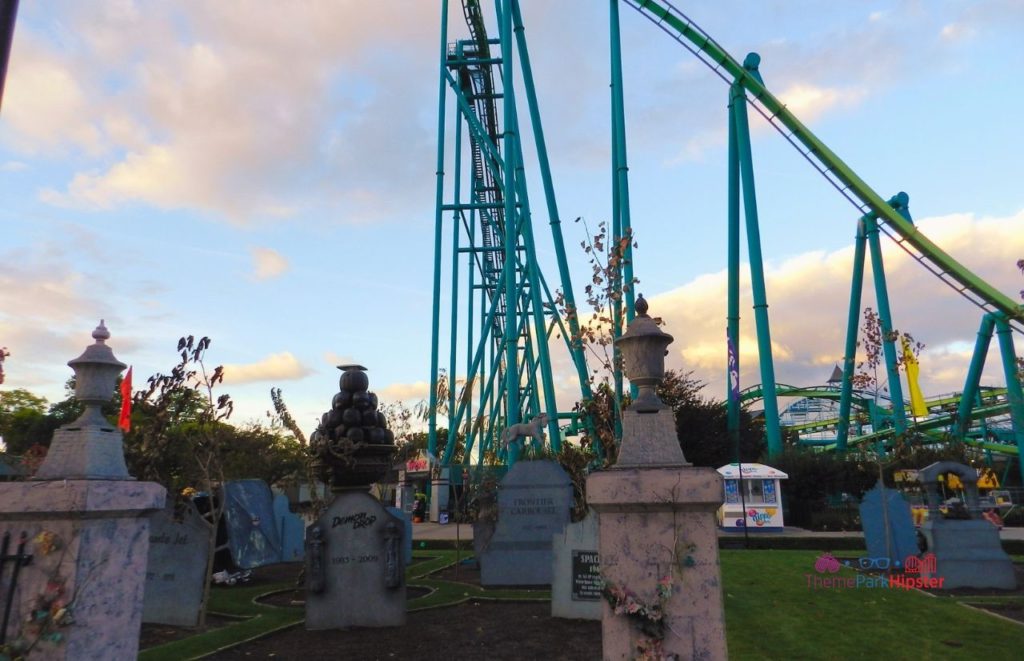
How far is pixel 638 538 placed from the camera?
3762 millimetres

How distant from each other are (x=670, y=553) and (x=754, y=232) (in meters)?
24.5

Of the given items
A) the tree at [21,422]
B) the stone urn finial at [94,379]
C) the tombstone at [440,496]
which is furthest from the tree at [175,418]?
the tree at [21,422]

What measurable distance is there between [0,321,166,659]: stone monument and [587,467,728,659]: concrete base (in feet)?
8.85

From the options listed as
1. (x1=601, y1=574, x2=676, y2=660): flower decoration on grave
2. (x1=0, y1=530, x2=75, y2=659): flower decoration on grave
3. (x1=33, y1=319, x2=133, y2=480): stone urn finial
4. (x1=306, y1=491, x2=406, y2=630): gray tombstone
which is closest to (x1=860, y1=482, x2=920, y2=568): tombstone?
(x1=306, y1=491, x2=406, y2=630): gray tombstone

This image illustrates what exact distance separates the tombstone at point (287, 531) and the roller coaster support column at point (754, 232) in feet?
60.2

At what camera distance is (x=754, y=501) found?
20281 mm

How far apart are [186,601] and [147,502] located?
5.24 m

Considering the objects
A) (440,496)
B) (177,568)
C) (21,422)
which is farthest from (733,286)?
(21,422)

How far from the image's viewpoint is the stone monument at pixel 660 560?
3654 mm

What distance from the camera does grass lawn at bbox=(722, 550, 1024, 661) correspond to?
251 inches

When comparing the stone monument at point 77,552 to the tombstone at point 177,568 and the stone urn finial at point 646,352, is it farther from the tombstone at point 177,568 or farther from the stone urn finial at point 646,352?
the tombstone at point 177,568

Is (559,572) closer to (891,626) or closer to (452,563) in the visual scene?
(891,626)

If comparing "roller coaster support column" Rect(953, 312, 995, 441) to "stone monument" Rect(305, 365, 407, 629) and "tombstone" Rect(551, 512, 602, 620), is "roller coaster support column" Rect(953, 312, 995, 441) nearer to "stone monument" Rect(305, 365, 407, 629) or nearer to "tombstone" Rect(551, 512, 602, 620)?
"tombstone" Rect(551, 512, 602, 620)

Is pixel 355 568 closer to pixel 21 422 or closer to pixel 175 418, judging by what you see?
pixel 175 418
